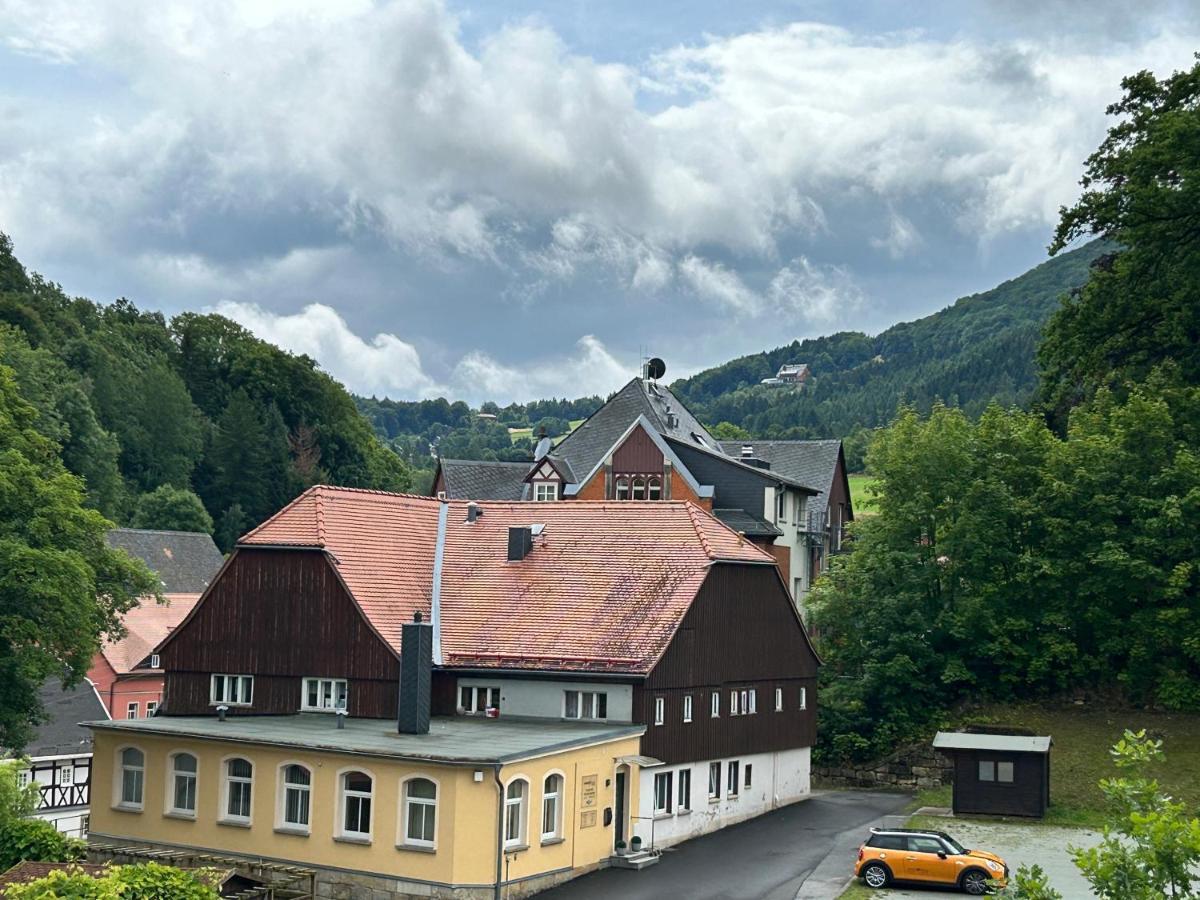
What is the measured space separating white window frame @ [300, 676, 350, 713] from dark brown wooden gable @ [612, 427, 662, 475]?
81.0ft

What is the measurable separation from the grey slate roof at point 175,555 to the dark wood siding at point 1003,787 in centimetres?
5560

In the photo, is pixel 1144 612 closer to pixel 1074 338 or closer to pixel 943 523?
→ pixel 943 523

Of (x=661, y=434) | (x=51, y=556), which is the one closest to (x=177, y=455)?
(x=661, y=434)

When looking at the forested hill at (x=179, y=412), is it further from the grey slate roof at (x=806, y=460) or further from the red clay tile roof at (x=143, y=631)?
the grey slate roof at (x=806, y=460)

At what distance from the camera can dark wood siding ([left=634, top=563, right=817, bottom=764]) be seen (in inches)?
1559

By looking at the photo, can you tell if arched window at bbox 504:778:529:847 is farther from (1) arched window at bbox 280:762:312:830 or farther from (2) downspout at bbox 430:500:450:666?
(2) downspout at bbox 430:500:450:666

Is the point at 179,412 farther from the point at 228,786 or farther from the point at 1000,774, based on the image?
the point at 1000,774

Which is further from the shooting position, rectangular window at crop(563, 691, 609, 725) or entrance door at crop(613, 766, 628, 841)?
rectangular window at crop(563, 691, 609, 725)

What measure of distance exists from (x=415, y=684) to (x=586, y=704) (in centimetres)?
534

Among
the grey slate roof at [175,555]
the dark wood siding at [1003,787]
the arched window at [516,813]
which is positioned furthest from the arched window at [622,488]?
the grey slate roof at [175,555]

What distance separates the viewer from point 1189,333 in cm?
5331

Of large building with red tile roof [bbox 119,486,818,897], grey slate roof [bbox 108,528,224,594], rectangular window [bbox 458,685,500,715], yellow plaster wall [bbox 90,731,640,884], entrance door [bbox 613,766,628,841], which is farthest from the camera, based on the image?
grey slate roof [bbox 108,528,224,594]

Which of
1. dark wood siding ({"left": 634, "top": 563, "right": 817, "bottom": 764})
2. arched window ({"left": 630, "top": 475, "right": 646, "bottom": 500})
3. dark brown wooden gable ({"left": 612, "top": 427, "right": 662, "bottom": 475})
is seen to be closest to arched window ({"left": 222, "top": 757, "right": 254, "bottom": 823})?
dark wood siding ({"left": 634, "top": 563, "right": 817, "bottom": 764})

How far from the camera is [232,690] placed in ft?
138
